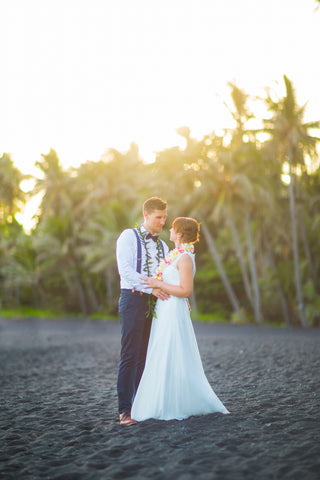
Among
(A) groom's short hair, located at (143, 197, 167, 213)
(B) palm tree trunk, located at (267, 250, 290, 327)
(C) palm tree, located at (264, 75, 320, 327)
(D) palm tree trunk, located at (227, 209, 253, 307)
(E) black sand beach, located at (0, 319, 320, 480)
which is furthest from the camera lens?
(B) palm tree trunk, located at (267, 250, 290, 327)

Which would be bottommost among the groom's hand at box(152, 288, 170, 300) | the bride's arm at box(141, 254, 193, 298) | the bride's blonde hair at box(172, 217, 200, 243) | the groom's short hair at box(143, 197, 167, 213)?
the groom's hand at box(152, 288, 170, 300)

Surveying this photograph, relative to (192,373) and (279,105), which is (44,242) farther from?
(192,373)

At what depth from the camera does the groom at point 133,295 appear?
442 cm

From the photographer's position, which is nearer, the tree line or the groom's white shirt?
the groom's white shirt

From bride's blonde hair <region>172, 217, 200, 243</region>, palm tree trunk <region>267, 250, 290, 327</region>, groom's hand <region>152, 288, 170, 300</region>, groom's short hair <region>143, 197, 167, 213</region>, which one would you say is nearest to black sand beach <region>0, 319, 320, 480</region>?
groom's hand <region>152, 288, 170, 300</region>

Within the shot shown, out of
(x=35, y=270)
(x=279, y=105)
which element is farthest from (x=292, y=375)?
(x=35, y=270)

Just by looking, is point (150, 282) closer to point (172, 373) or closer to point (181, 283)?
point (181, 283)

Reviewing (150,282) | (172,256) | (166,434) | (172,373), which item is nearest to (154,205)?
(172,256)

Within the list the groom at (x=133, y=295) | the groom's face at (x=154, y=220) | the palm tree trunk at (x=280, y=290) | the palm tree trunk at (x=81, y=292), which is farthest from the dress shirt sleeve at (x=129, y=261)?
the palm tree trunk at (x=81, y=292)

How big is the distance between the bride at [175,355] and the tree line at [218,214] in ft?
58.5

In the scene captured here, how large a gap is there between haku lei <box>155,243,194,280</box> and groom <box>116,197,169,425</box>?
0.35 feet

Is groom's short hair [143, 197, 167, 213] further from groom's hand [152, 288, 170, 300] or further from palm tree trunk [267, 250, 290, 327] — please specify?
palm tree trunk [267, 250, 290, 327]

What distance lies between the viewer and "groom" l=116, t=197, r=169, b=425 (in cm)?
442

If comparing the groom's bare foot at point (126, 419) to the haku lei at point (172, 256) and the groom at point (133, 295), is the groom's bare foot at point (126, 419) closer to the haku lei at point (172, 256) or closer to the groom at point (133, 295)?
the groom at point (133, 295)
